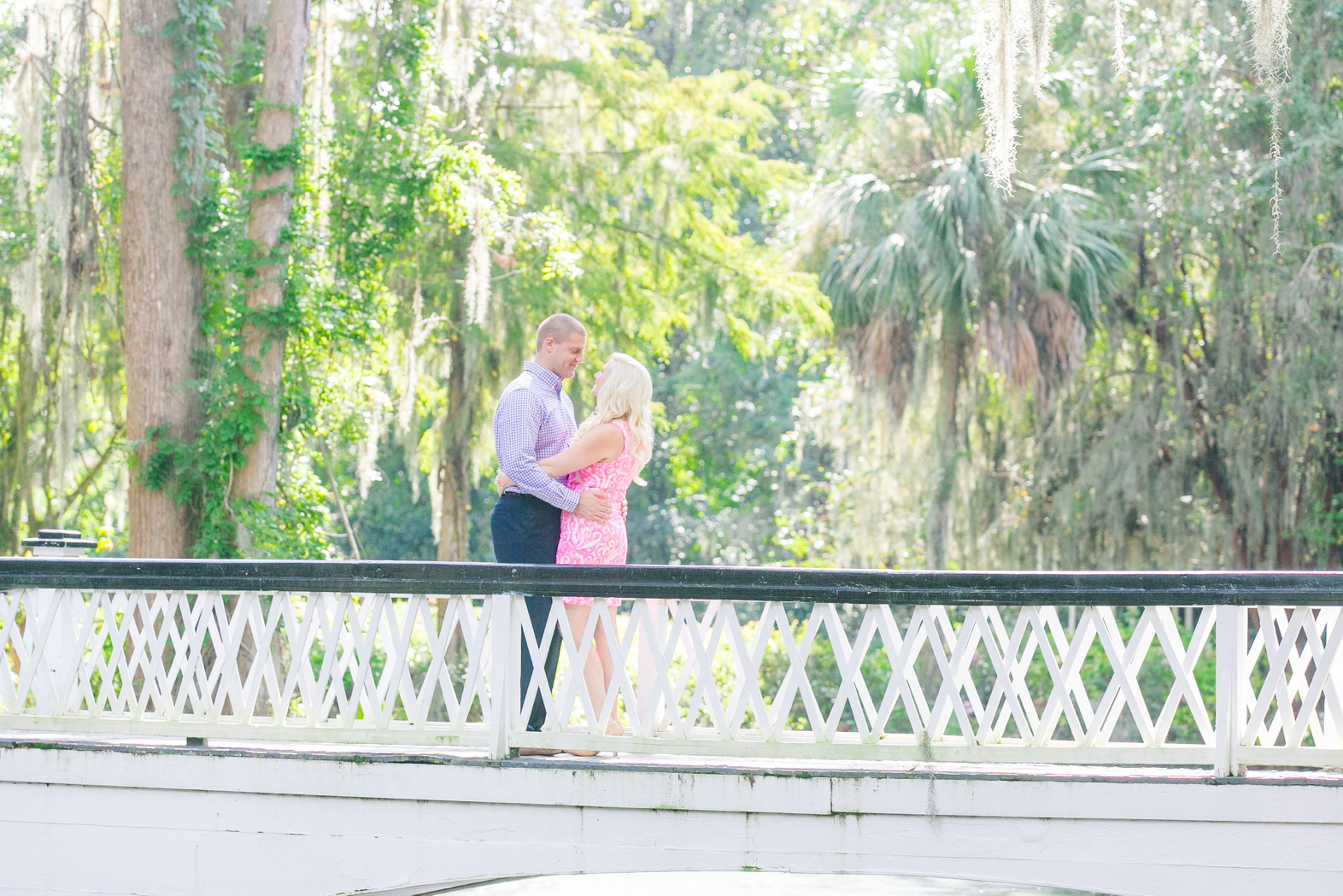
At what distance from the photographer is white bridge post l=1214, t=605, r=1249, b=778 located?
12.7ft

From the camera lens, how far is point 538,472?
4.54 meters

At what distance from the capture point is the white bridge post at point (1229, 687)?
12.7ft

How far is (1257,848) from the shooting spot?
382cm

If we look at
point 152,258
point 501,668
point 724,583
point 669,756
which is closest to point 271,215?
point 152,258

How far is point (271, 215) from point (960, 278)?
8399 mm

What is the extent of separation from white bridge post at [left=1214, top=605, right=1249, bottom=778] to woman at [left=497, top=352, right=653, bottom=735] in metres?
1.95

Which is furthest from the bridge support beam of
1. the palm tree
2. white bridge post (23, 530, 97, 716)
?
the palm tree

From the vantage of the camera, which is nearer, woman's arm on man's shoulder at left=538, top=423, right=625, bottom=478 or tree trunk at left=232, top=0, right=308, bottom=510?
woman's arm on man's shoulder at left=538, top=423, right=625, bottom=478

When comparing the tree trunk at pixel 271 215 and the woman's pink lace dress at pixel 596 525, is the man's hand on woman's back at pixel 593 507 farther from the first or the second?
the tree trunk at pixel 271 215

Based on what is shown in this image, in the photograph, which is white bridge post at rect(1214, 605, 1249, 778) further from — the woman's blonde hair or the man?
the man

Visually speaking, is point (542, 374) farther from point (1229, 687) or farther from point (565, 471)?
point (1229, 687)

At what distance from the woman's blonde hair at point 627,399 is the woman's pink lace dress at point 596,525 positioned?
0.03m

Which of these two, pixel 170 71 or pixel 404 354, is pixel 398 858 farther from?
pixel 404 354

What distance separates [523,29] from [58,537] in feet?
31.5
